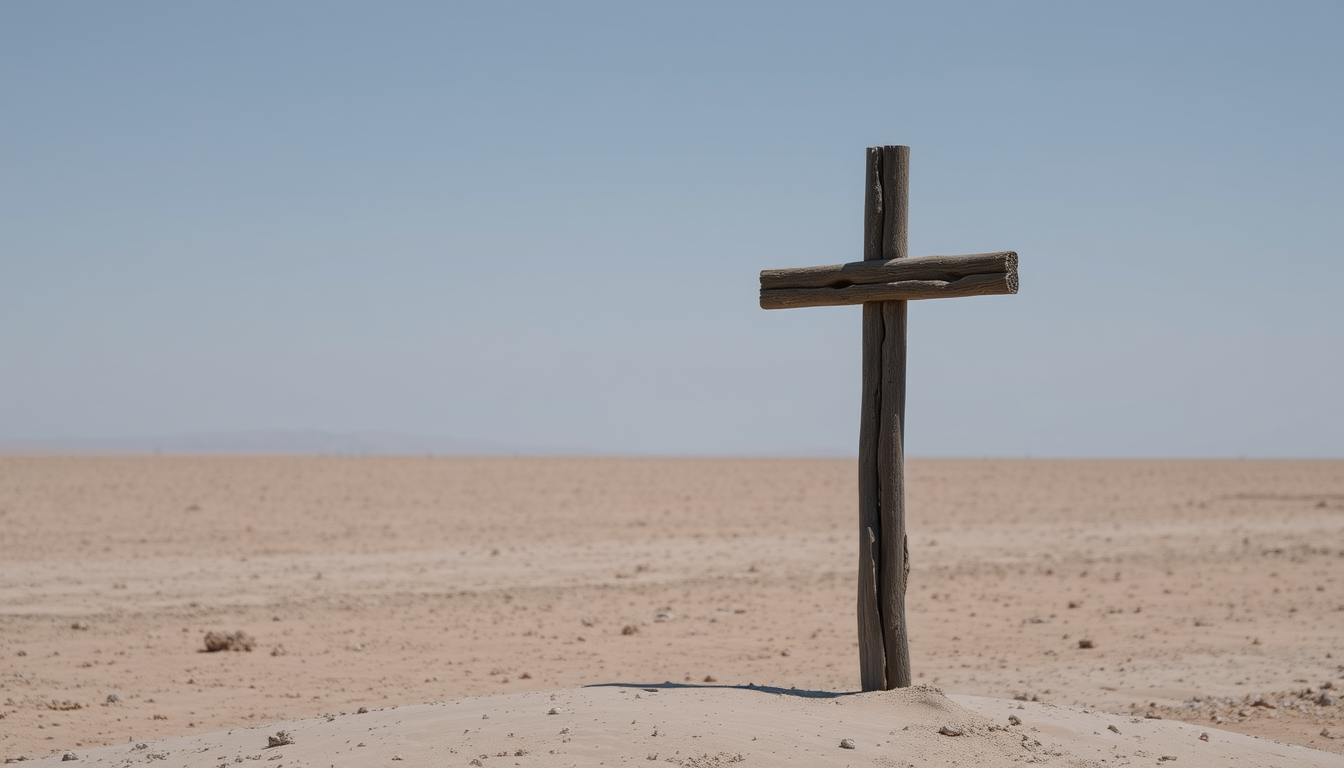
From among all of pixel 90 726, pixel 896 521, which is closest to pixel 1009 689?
pixel 896 521

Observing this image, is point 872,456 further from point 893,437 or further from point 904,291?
point 904,291

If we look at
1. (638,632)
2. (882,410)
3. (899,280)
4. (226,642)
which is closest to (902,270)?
(899,280)

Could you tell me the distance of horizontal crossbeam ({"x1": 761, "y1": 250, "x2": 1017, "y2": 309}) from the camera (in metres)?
7.14

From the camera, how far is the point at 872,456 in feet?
24.9

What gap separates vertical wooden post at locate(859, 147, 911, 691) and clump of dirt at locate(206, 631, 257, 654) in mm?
6817

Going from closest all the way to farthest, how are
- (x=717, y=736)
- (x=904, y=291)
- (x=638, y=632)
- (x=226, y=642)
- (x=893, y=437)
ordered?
1. (x=717, y=736)
2. (x=904, y=291)
3. (x=893, y=437)
4. (x=226, y=642)
5. (x=638, y=632)

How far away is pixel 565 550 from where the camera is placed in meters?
20.3

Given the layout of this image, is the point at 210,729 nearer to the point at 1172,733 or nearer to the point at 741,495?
the point at 1172,733

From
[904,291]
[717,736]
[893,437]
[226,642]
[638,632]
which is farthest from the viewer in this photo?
[638,632]

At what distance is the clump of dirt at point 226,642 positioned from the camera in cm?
1146

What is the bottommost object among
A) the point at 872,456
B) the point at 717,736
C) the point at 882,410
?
the point at 717,736

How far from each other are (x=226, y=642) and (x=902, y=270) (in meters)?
7.92

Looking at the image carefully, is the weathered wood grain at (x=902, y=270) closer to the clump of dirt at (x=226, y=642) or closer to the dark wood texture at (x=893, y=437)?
the dark wood texture at (x=893, y=437)

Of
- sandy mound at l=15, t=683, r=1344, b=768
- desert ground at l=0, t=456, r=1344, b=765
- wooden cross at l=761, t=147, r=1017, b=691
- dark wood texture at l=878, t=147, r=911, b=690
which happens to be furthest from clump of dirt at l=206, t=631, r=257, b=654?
dark wood texture at l=878, t=147, r=911, b=690
